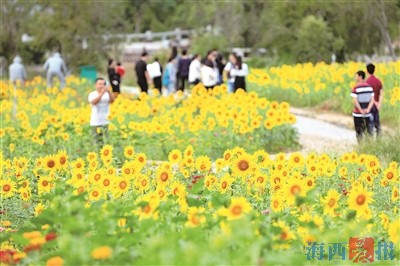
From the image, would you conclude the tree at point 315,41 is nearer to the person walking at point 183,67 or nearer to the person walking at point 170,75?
the person walking at point 183,67

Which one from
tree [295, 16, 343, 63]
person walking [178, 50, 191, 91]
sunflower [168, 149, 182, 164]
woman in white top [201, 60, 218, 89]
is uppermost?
tree [295, 16, 343, 63]

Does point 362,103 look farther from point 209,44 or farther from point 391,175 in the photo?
point 209,44

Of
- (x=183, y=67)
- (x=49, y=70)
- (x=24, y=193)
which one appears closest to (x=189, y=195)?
(x=24, y=193)

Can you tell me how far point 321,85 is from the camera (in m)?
20.5

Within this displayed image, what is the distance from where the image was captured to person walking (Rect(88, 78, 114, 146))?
12.1m

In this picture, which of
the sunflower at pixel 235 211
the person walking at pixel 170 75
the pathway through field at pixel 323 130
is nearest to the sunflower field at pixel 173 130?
the pathway through field at pixel 323 130

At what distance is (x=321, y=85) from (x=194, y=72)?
2874 millimetres

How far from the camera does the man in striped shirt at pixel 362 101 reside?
12.7 m

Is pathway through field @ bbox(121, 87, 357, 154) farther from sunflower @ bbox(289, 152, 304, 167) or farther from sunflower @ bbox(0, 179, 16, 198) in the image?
sunflower @ bbox(0, 179, 16, 198)

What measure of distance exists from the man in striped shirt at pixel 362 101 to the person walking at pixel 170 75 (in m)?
10.1

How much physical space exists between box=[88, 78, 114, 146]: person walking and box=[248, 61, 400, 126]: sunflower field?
6.65 metres

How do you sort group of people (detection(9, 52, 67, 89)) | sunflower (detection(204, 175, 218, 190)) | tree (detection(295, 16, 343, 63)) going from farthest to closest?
tree (detection(295, 16, 343, 63))
group of people (detection(9, 52, 67, 89))
sunflower (detection(204, 175, 218, 190))

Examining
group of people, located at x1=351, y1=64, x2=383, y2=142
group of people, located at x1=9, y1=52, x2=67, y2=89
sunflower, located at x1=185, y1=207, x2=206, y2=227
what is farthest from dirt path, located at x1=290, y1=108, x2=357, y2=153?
sunflower, located at x1=185, y1=207, x2=206, y2=227

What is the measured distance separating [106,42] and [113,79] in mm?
12110
